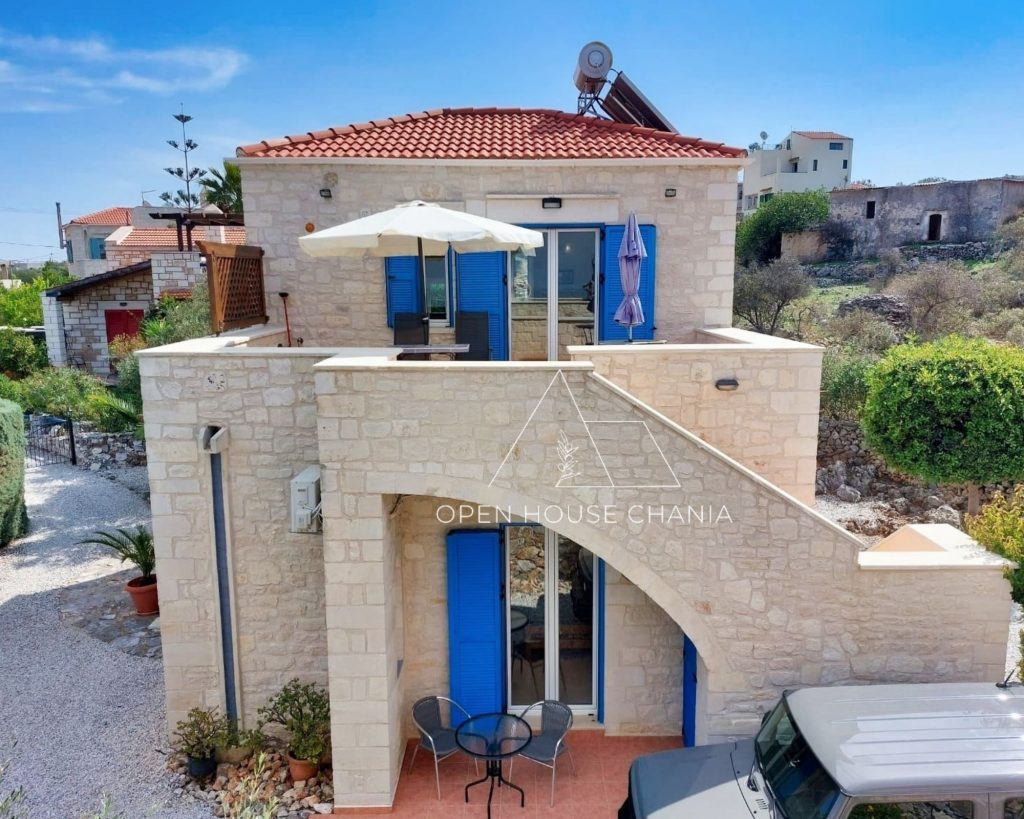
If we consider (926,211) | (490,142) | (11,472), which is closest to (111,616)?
(11,472)

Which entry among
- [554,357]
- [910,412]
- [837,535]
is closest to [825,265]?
[910,412]

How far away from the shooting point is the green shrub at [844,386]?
19.2 meters

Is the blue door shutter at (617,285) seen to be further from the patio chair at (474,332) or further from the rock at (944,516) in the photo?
the rock at (944,516)

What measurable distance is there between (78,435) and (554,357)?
65.9 feet

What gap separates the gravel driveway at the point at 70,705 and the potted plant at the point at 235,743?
661 mm

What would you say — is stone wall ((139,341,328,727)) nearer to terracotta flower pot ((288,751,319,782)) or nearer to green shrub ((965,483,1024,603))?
terracotta flower pot ((288,751,319,782))

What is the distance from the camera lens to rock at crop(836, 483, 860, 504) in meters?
17.2

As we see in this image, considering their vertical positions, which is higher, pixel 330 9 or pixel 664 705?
pixel 330 9

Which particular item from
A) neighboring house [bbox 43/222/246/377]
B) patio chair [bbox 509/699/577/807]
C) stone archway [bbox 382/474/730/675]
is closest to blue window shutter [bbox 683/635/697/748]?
stone archway [bbox 382/474/730/675]

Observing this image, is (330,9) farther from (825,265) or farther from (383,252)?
(825,265)

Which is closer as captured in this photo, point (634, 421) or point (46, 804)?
point (634, 421)

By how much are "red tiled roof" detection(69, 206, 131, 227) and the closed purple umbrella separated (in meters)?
53.7

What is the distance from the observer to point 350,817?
7.53 meters

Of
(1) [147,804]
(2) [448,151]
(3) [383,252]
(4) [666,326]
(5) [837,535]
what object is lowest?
(1) [147,804]
